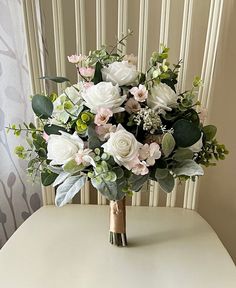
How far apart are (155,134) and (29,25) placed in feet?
1.46

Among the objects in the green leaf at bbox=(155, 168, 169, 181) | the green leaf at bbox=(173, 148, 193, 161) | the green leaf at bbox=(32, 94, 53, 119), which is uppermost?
the green leaf at bbox=(32, 94, 53, 119)

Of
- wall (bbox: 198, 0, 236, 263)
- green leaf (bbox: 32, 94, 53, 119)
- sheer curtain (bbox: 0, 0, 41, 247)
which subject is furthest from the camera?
wall (bbox: 198, 0, 236, 263)

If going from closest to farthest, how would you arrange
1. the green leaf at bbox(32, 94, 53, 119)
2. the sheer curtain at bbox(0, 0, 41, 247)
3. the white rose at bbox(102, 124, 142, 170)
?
the white rose at bbox(102, 124, 142, 170), the green leaf at bbox(32, 94, 53, 119), the sheer curtain at bbox(0, 0, 41, 247)

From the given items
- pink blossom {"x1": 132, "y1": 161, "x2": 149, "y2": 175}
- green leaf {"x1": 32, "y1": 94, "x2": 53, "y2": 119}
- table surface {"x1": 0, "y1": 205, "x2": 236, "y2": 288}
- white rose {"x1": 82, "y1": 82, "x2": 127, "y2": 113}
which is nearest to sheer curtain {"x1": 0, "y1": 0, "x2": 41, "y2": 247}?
table surface {"x1": 0, "y1": 205, "x2": 236, "y2": 288}

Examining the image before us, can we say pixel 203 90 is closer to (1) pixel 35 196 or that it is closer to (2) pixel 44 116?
(2) pixel 44 116

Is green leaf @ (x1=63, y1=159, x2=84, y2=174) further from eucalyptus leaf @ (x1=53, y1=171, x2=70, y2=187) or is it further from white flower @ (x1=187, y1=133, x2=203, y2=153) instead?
white flower @ (x1=187, y1=133, x2=203, y2=153)

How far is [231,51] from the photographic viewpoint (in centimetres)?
108

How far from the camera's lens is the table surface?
0.76 meters

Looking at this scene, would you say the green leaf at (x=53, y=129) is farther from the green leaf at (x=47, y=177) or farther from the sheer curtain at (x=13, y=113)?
the sheer curtain at (x=13, y=113)

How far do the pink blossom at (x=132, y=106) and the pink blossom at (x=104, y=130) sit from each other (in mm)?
48

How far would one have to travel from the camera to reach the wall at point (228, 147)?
1.07m

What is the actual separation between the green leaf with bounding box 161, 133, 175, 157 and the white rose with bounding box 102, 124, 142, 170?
0.17 feet

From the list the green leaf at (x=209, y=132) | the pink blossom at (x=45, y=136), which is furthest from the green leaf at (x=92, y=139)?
the green leaf at (x=209, y=132)

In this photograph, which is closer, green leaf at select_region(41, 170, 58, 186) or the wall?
green leaf at select_region(41, 170, 58, 186)
